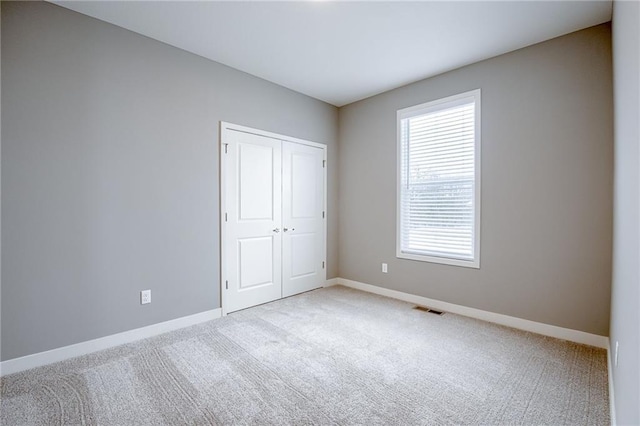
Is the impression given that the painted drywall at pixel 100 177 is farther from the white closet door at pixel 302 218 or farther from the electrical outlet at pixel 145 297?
the white closet door at pixel 302 218

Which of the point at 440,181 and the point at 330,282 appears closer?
the point at 440,181

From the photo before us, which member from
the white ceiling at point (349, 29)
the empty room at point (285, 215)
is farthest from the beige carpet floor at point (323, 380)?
the white ceiling at point (349, 29)

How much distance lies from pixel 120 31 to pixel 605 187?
4323 mm

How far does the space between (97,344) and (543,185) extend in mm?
4154

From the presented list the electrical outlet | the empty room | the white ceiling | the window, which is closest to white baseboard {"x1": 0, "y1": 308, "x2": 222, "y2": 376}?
the empty room

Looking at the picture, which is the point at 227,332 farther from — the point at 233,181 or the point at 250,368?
the point at 233,181

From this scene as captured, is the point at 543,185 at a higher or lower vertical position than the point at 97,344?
higher

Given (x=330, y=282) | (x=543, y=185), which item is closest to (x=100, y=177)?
(x=330, y=282)

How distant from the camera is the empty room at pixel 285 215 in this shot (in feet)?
6.27

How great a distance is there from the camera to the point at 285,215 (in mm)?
4020

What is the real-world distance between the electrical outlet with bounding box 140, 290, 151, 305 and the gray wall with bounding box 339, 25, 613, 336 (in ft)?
9.62

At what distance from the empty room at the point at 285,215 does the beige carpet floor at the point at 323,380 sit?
18 mm

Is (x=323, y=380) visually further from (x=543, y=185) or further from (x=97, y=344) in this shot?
(x=543, y=185)

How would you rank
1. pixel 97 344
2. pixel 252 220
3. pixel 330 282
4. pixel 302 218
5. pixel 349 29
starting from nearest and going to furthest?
pixel 97 344 → pixel 349 29 → pixel 252 220 → pixel 302 218 → pixel 330 282
